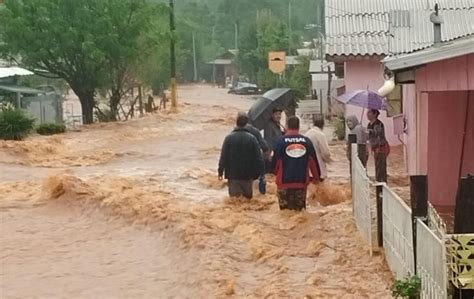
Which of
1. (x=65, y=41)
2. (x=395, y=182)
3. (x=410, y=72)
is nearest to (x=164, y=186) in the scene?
(x=395, y=182)

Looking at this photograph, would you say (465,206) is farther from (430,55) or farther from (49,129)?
(49,129)

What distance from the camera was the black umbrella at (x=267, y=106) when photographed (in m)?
18.0

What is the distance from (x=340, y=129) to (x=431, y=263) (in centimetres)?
2080

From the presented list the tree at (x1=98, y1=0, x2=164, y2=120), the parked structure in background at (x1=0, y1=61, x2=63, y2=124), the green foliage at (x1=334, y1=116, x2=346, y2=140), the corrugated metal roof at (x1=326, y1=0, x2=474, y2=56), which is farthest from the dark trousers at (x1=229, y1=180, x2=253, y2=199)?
the parked structure in background at (x1=0, y1=61, x2=63, y2=124)

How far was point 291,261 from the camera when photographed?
34.3ft

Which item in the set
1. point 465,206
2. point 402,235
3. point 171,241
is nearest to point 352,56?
point 171,241

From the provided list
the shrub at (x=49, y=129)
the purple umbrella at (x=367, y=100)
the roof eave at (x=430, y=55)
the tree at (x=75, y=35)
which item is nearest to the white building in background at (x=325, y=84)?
the tree at (x=75, y=35)

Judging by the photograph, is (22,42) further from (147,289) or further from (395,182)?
(147,289)

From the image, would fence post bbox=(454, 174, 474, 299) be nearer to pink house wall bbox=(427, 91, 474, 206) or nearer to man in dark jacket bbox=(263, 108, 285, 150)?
pink house wall bbox=(427, 91, 474, 206)

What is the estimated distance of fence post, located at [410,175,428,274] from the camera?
24.4 feet

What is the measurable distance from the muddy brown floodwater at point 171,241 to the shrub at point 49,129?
437 inches

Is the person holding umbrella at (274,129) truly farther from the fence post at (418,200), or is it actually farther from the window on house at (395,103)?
the fence post at (418,200)

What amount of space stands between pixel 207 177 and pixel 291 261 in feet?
27.5

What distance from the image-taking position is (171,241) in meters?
12.3
